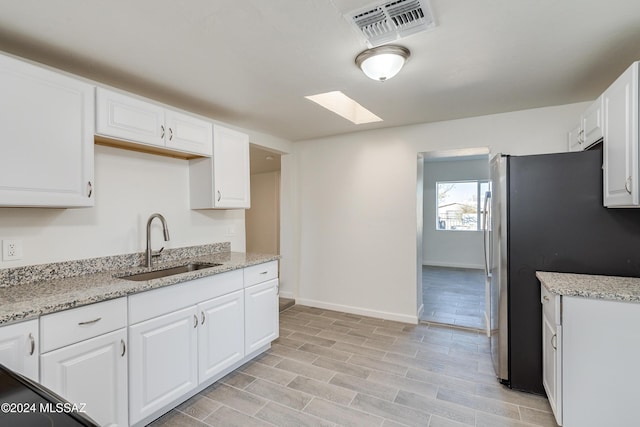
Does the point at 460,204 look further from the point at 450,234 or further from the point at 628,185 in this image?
the point at 628,185

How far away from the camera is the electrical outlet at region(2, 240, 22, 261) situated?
181 cm

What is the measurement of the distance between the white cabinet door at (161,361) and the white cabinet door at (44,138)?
0.91m

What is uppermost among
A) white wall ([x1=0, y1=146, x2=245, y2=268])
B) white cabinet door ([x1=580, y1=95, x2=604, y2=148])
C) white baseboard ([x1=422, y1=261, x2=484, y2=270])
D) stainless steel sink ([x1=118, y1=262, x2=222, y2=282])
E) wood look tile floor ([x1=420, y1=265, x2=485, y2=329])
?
white cabinet door ([x1=580, y1=95, x2=604, y2=148])

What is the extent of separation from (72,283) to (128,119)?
1.13m

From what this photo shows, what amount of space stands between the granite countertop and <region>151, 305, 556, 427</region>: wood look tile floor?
90cm

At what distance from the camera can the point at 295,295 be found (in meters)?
4.51

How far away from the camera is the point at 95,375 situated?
164 centimetres

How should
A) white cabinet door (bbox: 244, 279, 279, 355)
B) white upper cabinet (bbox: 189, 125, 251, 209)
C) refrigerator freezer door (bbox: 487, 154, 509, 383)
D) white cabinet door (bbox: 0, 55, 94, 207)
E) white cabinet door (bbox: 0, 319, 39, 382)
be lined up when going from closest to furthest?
white cabinet door (bbox: 0, 319, 39, 382) → white cabinet door (bbox: 0, 55, 94, 207) → refrigerator freezer door (bbox: 487, 154, 509, 383) → white cabinet door (bbox: 244, 279, 279, 355) → white upper cabinet (bbox: 189, 125, 251, 209)

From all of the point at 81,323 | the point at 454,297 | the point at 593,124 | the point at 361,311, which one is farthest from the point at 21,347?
the point at 454,297

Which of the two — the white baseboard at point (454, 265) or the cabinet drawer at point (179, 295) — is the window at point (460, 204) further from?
the cabinet drawer at point (179, 295)

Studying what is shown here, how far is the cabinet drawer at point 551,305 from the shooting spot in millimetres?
1858

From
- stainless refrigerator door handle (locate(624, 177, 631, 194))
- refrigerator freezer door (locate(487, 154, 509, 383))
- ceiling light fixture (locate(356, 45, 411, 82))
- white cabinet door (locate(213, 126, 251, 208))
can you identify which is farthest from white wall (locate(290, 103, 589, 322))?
ceiling light fixture (locate(356, 45, 411, 82))

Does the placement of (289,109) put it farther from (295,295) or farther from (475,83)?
(295,295)

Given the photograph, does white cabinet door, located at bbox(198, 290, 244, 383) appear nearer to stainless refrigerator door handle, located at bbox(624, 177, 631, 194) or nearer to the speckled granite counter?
the speckled granite counter
